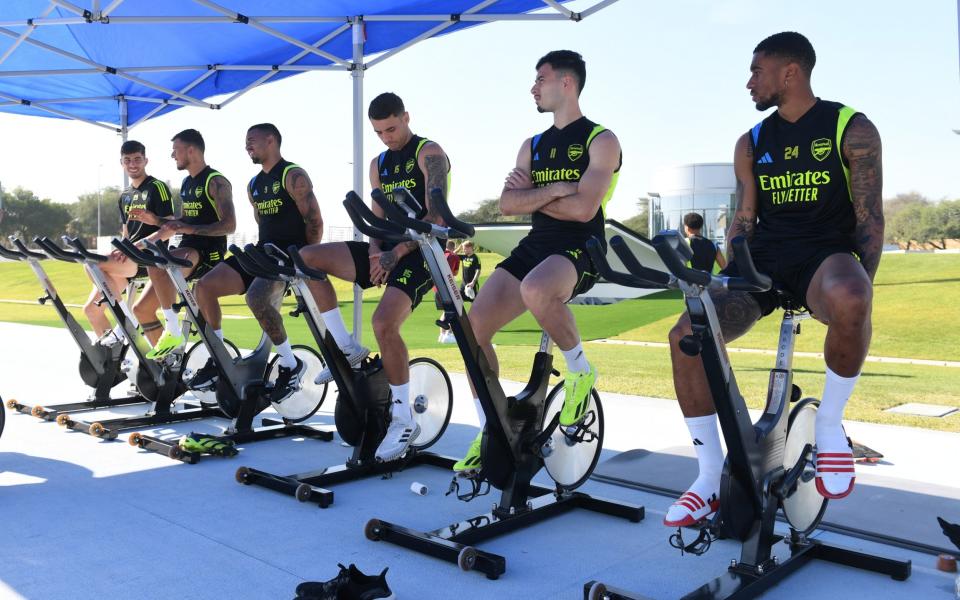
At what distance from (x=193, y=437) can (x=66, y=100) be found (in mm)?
5555

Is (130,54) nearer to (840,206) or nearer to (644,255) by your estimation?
(840,206)

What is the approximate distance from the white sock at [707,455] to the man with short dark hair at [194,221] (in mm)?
3635

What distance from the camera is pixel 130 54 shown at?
6.85 m

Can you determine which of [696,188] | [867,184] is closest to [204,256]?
[867,184]

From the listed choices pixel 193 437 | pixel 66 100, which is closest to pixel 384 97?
pixel 193 437

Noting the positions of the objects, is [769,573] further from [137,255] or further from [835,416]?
[137,255]

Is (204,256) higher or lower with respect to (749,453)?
higher

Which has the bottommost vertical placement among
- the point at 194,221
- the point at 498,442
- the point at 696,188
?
the point at 498,442

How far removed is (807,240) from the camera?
2.63 meters

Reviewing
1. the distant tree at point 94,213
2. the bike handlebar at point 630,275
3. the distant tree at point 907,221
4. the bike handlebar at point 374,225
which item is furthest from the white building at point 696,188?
the distant tree at point 94,213

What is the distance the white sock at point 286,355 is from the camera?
4.61 meters

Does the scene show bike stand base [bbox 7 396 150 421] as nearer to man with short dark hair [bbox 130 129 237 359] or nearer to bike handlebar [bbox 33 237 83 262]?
man with short dark hair [bbox 130 129 237 359]

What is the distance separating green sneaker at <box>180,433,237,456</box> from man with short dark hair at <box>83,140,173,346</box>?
4.81ft

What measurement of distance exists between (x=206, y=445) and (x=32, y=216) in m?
67.0
